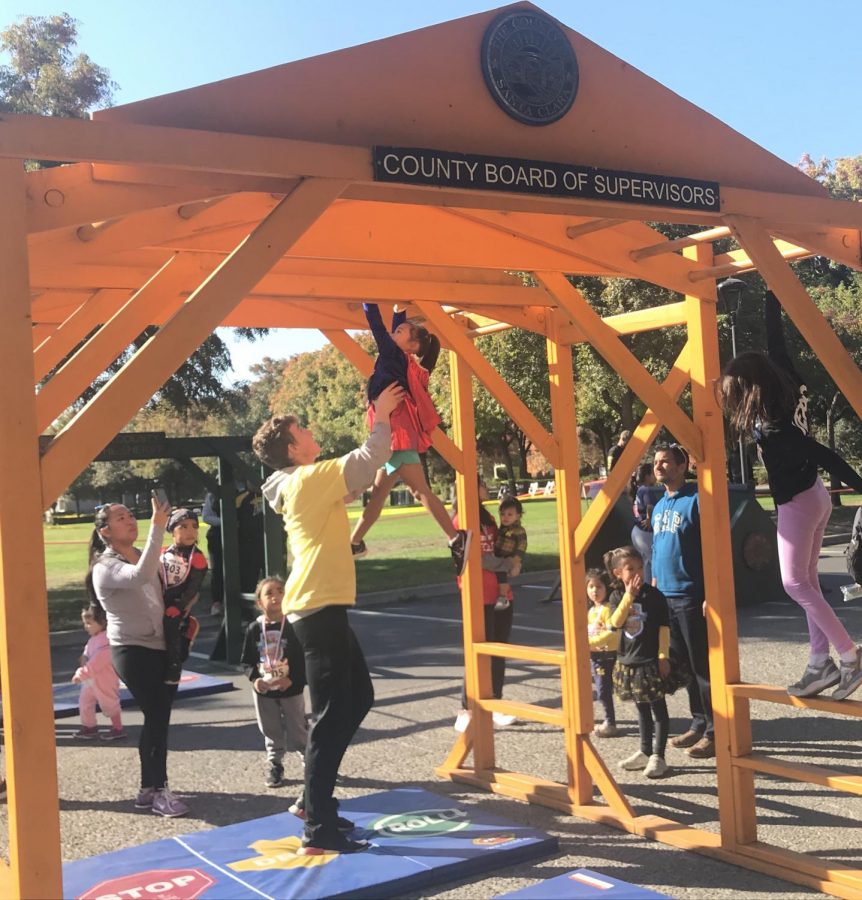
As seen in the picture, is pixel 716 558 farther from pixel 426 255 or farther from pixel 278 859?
pixel 278 859

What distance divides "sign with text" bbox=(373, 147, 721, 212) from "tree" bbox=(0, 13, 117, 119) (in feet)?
56.7

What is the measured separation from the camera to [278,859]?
524cm

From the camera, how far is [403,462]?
5.07 metres

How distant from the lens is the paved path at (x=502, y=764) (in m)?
5.30

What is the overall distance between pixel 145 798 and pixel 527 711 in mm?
2379

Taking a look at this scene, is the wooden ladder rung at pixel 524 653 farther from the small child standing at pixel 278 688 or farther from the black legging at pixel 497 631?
the small child standing at pixel 278 688

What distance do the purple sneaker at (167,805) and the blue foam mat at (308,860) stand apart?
2.10 feet

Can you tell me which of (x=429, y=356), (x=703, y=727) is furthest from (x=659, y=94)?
(x=703, y=727)

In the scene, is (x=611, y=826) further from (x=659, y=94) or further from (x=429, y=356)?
(x=659, y=94)

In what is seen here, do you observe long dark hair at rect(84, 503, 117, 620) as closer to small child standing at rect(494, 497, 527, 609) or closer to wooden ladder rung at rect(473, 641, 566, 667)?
wooden ladder rung at rect(473, 641, 566, 667)

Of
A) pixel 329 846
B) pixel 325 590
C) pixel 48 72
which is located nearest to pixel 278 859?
pixel 329 846

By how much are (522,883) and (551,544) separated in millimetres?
20254

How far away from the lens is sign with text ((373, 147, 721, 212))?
4199 millimetres

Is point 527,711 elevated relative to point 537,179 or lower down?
lower down
